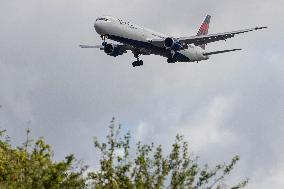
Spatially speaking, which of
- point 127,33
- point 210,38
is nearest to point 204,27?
point 210,38

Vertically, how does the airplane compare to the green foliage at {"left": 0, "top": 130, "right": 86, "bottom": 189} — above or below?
above

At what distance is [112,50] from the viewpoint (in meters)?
76.0

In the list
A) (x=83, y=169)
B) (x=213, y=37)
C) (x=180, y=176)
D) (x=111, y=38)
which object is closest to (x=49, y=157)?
(x=83, y=169)

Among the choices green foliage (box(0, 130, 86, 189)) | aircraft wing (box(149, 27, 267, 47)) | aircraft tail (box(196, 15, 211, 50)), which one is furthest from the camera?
aircraft tail (box(196, 15, 211, 50))

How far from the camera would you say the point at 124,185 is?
65.5 ft

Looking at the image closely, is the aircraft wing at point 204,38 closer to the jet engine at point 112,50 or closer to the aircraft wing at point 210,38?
the aircraft wing at point 210,38

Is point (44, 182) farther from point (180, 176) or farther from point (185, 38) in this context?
point (185, 38)

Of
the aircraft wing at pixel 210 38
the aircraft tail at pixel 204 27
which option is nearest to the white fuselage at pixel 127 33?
the aircraft wing at pixel 210 38

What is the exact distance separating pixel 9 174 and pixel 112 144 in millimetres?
3692

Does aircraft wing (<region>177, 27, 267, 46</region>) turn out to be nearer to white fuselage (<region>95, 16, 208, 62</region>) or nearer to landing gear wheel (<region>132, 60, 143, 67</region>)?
white fuselage (<region>95, 16, 208, 62</region>)

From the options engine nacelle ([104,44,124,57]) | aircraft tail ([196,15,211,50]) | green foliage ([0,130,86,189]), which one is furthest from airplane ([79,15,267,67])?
green foliage ([0,130,86,189])

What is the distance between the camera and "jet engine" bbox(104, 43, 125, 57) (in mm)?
75562

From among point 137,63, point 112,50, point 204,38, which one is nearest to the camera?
point 204,38

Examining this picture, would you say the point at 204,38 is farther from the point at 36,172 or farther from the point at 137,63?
the point at 36,172
